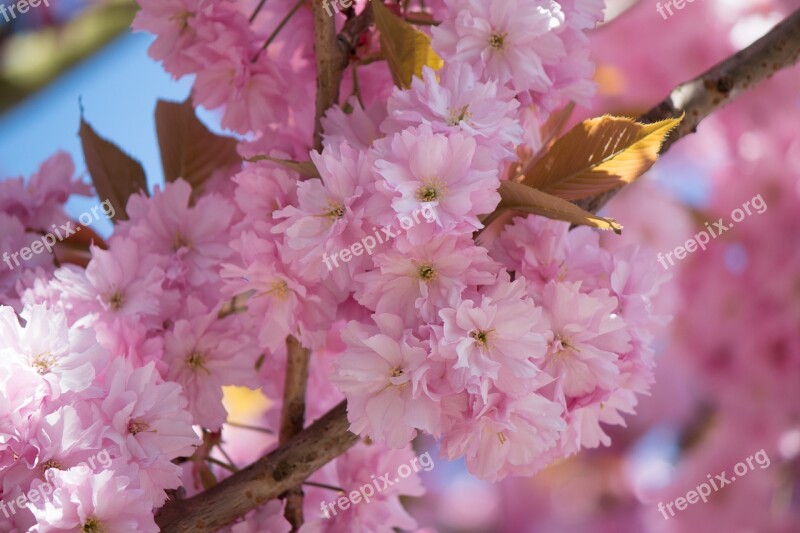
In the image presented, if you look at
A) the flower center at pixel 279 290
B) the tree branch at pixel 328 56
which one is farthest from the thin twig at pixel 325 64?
the flower center at pixel 279 290

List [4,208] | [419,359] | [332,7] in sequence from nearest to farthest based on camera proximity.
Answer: [419,359], [332,7], [4,208]

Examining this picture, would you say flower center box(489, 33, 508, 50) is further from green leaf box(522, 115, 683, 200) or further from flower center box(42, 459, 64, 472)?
flower center box(42, 459, 64, 472)

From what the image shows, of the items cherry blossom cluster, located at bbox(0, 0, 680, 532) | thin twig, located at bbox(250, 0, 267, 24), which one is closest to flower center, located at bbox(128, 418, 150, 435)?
cherry blossom cluster, located at bbox(0, 0, 680, 532)

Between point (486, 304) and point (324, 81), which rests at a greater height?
point (324, 81)

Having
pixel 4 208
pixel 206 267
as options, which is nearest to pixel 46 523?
pixel 206 267

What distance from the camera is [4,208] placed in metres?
0.79

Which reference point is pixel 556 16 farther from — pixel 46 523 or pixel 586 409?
pixel 46 523

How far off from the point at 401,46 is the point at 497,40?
0.07m

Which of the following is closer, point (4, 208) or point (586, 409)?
point (586, 409)

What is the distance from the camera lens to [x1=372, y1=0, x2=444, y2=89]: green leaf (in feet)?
2.13

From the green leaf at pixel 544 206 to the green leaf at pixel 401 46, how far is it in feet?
0.35

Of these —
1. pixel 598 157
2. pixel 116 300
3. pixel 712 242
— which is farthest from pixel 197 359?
pixel 712 242

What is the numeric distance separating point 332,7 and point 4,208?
32 centimetres

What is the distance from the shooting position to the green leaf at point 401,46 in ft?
2.13
